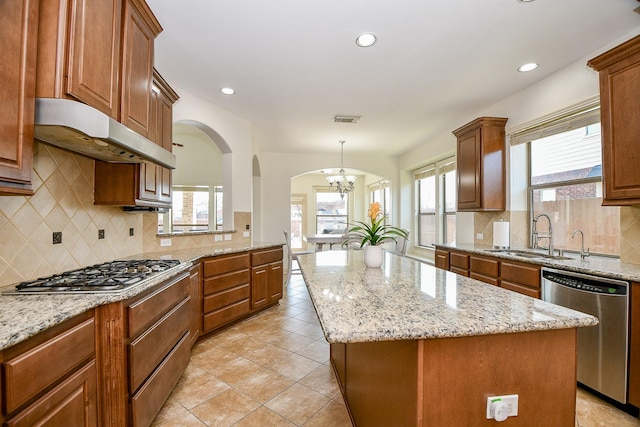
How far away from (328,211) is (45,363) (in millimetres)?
8703

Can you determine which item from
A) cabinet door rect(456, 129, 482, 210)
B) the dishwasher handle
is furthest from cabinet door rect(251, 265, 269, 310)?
the dishwasher handle

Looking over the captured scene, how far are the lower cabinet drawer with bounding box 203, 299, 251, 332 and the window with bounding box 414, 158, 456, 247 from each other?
365 cm

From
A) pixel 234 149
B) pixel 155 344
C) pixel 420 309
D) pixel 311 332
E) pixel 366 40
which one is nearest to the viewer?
pixel 420 309

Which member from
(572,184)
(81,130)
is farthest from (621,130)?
(81,130)

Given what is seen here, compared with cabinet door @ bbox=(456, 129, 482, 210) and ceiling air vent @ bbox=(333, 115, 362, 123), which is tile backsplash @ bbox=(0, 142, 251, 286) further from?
cabinet door @ bbox=(456, 129, 482, 210)

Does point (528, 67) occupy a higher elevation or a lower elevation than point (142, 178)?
higher

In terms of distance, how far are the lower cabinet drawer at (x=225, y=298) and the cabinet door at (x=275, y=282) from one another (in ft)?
1.53

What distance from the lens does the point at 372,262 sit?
6.64ft

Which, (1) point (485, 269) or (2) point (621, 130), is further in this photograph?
(1) point (485, 269)

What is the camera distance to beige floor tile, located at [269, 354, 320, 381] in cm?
234

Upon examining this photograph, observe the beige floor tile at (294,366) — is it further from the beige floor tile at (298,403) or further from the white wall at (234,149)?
the white wall at (234,149)

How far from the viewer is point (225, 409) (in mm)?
1915

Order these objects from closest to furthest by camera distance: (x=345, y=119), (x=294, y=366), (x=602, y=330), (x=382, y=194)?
(x=602, y=330)
(x=294, y=366)
(x=345, y=119)
(x=382, y=194)

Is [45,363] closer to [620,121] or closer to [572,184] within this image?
[620,121]
